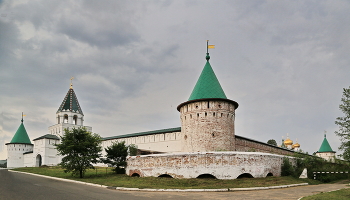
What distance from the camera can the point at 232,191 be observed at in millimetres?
13883

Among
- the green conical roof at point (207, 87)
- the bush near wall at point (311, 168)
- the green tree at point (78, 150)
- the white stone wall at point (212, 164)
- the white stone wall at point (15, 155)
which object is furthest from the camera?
the white stone wall at point (15, 155)

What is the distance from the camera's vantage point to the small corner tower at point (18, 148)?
173ft

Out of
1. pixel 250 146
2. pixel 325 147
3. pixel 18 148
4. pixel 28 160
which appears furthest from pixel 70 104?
pixel 325 147

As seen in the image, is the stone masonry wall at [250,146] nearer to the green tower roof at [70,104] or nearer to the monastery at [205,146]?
the monastery at [205,146]

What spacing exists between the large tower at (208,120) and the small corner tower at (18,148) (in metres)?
42.0

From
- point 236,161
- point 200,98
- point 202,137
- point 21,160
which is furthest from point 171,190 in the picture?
point 21,160

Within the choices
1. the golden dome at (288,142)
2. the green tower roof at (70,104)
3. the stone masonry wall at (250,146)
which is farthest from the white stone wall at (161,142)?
the golden dome at (288,142)

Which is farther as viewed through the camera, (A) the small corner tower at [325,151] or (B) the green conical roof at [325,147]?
(B) the green conical roof at [325,147]

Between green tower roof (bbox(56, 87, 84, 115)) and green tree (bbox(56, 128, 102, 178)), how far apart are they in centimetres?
3031

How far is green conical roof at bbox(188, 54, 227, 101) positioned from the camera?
23.8 metres

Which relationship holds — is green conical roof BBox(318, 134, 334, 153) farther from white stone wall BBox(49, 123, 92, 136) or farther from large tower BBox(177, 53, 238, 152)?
white stone wall BBox(49, 123, 92, 136)

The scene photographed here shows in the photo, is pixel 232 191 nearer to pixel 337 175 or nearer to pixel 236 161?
pixel 236 161

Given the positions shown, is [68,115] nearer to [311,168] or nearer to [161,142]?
[161,142]

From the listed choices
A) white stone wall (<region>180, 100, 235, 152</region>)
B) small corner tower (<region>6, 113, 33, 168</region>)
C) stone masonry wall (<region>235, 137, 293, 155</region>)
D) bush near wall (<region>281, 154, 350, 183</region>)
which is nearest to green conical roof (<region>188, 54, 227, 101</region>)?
white stone wall (<region>180, 100, 235, 152</region>)
